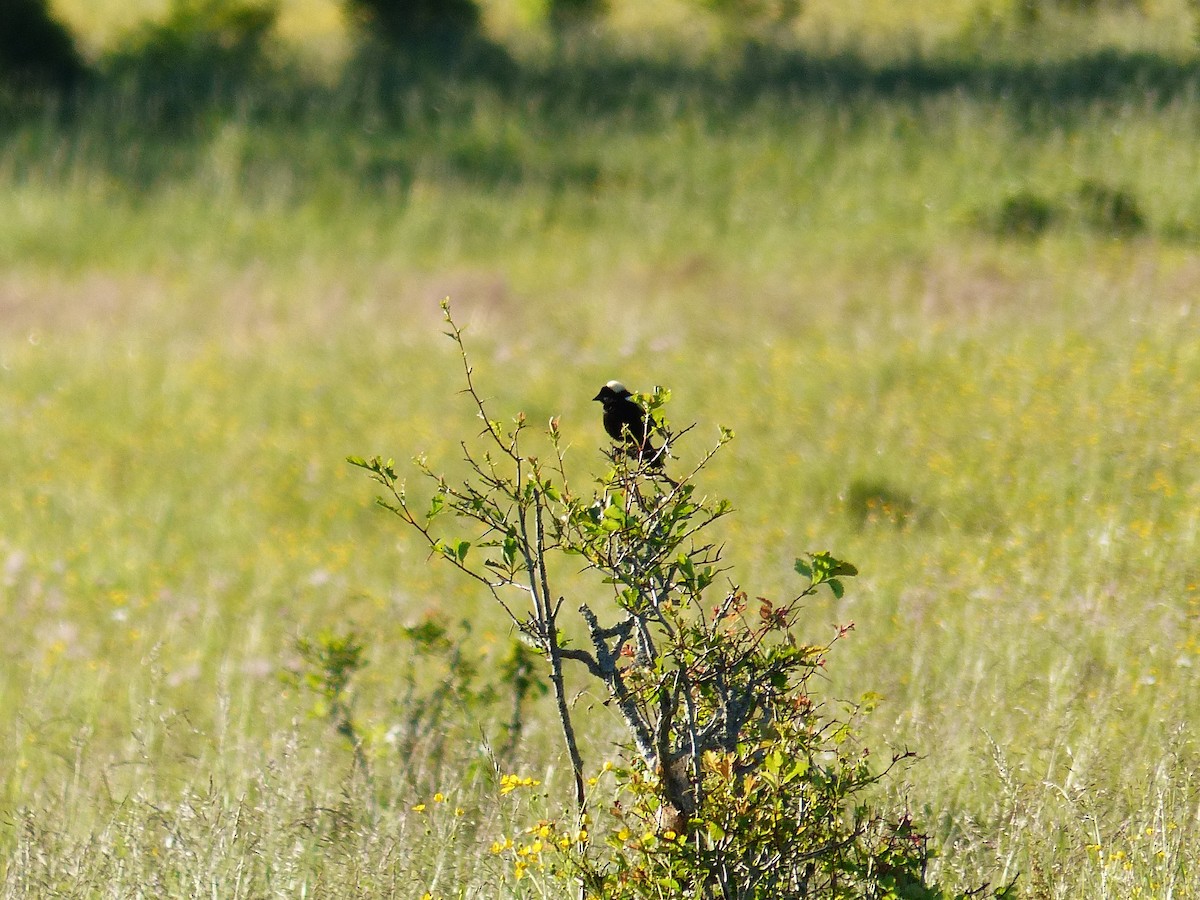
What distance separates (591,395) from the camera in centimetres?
1105

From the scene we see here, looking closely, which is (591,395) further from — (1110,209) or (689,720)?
(689,720)

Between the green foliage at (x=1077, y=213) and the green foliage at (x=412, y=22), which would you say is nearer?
the green foliage at (x=1077, y=213)

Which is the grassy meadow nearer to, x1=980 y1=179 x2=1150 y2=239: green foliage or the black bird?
x1=980 y1=179 x2=1150 y2=239: green foliage

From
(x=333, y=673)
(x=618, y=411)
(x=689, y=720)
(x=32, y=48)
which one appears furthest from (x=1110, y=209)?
(x=32, y=48)

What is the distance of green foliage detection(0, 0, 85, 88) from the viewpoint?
75.6 feet

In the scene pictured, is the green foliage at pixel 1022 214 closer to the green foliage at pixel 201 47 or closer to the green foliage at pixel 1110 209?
the green foliage at pixel 1110 209

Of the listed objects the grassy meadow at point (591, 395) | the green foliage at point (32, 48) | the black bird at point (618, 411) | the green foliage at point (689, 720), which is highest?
the green foliage at point (32, 48)

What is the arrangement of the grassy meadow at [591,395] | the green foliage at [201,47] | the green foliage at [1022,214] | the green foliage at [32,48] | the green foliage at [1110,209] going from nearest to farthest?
the grassy meadow at [591,395] → the green foliage at [1110,209] → the green foliage at [1022,214] → the green foliage at [32,48] → the green foliage at [201,47]

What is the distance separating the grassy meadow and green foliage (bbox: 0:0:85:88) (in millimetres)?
994

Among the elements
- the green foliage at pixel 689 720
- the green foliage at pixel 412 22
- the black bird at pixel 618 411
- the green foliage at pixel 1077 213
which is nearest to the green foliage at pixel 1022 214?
the green foliage at pixel 1077 213

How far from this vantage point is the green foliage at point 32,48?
75.6 ft

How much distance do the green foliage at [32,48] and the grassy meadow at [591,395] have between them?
0.99m

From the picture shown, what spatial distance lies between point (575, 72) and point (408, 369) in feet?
38.1

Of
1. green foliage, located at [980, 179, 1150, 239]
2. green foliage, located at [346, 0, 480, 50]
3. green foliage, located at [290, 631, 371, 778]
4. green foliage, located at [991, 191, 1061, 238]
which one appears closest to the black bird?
green foliage, located at [290, 631, 371, 778]
